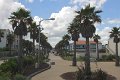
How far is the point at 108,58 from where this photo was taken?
4124 inches

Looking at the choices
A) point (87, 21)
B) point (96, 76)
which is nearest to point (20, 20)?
point (87, 21)

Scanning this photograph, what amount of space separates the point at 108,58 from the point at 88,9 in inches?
2279

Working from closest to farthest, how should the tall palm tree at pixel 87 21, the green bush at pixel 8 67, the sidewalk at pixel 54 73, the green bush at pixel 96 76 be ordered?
the green bush at pixel 8 67, the green bush at pixel 96 76, the sidewalk at pixel 54 73, the tall palm tree at pixel 87 21

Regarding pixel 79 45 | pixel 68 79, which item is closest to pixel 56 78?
pixel 68 79

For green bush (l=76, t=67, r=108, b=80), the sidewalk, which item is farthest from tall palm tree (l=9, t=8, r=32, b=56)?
green bush (l=76, t=67, r=108, b=80)

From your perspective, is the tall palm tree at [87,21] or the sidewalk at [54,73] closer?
the sidewalk at [54,73]

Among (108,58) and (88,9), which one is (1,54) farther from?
(88,9)

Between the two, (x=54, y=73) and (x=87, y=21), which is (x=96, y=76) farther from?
(x=54, y=73)

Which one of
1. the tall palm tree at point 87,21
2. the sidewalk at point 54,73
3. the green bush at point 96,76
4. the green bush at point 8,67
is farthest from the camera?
the tall palm tree at point 87,21

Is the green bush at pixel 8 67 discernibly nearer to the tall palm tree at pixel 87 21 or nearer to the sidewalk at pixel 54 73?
the sidewalk at pixel 54 73

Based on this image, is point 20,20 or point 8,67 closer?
point 8,67

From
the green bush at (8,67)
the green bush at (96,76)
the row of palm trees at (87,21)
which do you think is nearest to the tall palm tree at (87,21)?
the row of palm trees at (87,21)

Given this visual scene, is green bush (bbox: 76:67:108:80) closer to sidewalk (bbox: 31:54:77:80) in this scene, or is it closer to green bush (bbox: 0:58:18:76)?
sidewalk (bbox: 31:54:77:80)

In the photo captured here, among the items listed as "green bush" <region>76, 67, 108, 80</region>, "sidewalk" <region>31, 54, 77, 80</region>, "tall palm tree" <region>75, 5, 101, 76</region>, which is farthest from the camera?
"tall palm tree" <region>75, 5, 101, 76</region>
